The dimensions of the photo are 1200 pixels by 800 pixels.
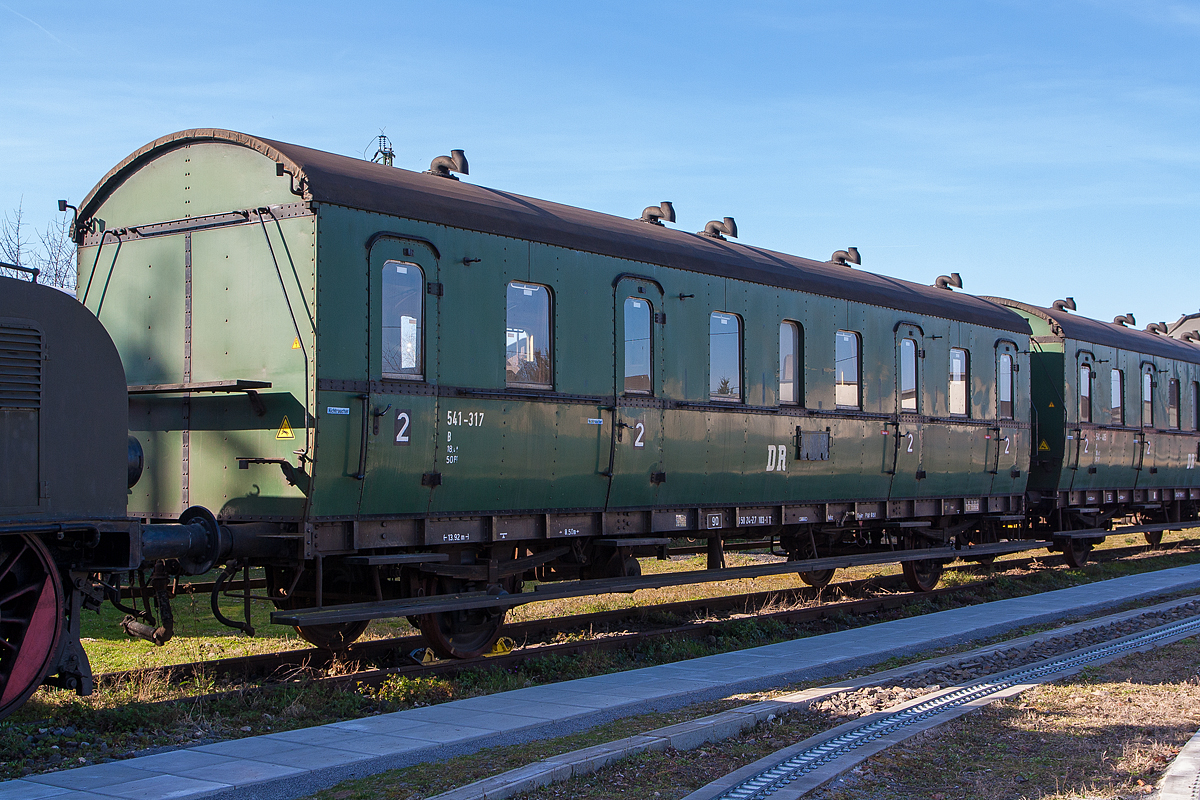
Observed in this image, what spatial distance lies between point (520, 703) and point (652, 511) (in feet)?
12.6

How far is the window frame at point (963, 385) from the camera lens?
1598cm

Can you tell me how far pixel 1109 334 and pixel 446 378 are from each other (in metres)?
16.0

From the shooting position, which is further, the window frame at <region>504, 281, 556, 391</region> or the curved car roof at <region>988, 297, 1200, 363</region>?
the curved car roof at <region>988, 297, 1200, 363</region>

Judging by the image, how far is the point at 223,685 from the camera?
849cm

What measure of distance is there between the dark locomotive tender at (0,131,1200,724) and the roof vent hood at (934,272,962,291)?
533 cm

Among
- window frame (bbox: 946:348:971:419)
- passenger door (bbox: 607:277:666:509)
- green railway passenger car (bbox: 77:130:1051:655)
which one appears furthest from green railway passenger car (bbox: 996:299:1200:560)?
passenger door (bbox: 607:277:666:509)

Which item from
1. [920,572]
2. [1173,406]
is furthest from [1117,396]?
[920,572]

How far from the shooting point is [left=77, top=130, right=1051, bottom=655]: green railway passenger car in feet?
27.8

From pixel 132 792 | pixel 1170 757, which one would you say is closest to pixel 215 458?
pixel 132 792

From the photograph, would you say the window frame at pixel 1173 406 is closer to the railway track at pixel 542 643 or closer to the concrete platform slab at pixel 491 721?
the railway track at pixel 542 643

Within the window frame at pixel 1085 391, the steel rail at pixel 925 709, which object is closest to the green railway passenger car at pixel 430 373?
the steel rail at pixel 925 709

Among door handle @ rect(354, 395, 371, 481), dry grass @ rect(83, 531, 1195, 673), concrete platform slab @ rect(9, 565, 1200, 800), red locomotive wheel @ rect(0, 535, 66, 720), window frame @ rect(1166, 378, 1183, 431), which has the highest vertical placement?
window frame @ rect(1166, 378, 1183, 431)

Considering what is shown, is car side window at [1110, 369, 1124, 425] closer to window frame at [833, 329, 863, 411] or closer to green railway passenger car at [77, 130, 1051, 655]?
window frame at [833, 329, 863, 411]

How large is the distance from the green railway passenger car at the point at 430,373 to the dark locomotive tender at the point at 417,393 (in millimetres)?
25
